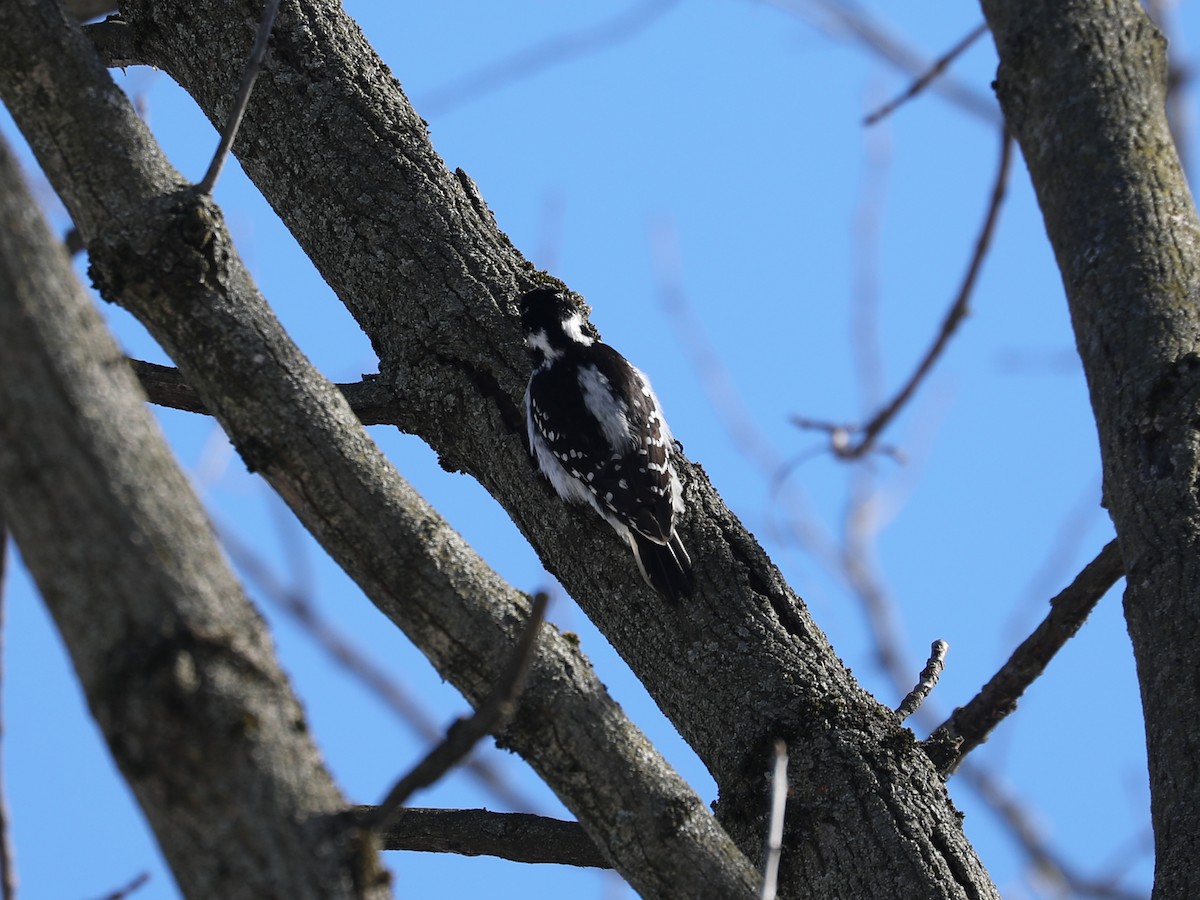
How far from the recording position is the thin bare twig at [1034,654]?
3.76 meters

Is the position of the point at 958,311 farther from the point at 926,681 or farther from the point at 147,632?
the point at 147,632

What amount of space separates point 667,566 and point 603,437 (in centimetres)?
161

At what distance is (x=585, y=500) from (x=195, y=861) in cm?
245

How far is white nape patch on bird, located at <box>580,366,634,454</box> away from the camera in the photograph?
197 inches

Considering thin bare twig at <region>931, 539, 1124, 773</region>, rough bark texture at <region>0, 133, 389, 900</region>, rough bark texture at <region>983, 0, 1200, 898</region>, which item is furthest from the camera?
thin bare twig at <region>931, 539, 1124, 773</region>

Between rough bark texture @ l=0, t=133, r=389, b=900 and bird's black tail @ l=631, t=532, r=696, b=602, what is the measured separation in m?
1.80

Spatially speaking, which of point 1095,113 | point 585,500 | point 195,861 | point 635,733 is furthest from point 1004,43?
point 195,861

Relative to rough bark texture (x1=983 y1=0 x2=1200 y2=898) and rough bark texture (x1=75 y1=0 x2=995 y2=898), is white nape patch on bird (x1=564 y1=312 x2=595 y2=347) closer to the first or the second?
rough bark texture (x1=75 y1=0 x2=995 y2=898)

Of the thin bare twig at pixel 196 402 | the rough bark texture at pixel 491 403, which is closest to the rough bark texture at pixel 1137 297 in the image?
the rough bark texture at pixel 491 403

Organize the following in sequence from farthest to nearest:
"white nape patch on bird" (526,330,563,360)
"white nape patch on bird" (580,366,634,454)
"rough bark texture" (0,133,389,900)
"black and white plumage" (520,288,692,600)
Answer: "white nape patch on bird" (580,366,634,454), "white nape patch on bird" (526,330,563,360), "black and white plumage" (520,288,692,600), "rough bark texture" (0,133,389,900)

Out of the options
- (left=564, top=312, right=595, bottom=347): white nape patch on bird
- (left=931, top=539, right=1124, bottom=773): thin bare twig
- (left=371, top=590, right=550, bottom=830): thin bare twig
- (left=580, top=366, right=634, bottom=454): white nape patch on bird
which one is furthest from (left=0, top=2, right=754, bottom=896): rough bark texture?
(left=580, top=366, right=634, bottom=454): white nape patch on bird

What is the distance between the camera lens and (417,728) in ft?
9.51

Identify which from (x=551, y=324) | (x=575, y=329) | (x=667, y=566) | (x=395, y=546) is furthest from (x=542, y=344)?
(x=395, y=546)

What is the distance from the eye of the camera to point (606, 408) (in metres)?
5.22
